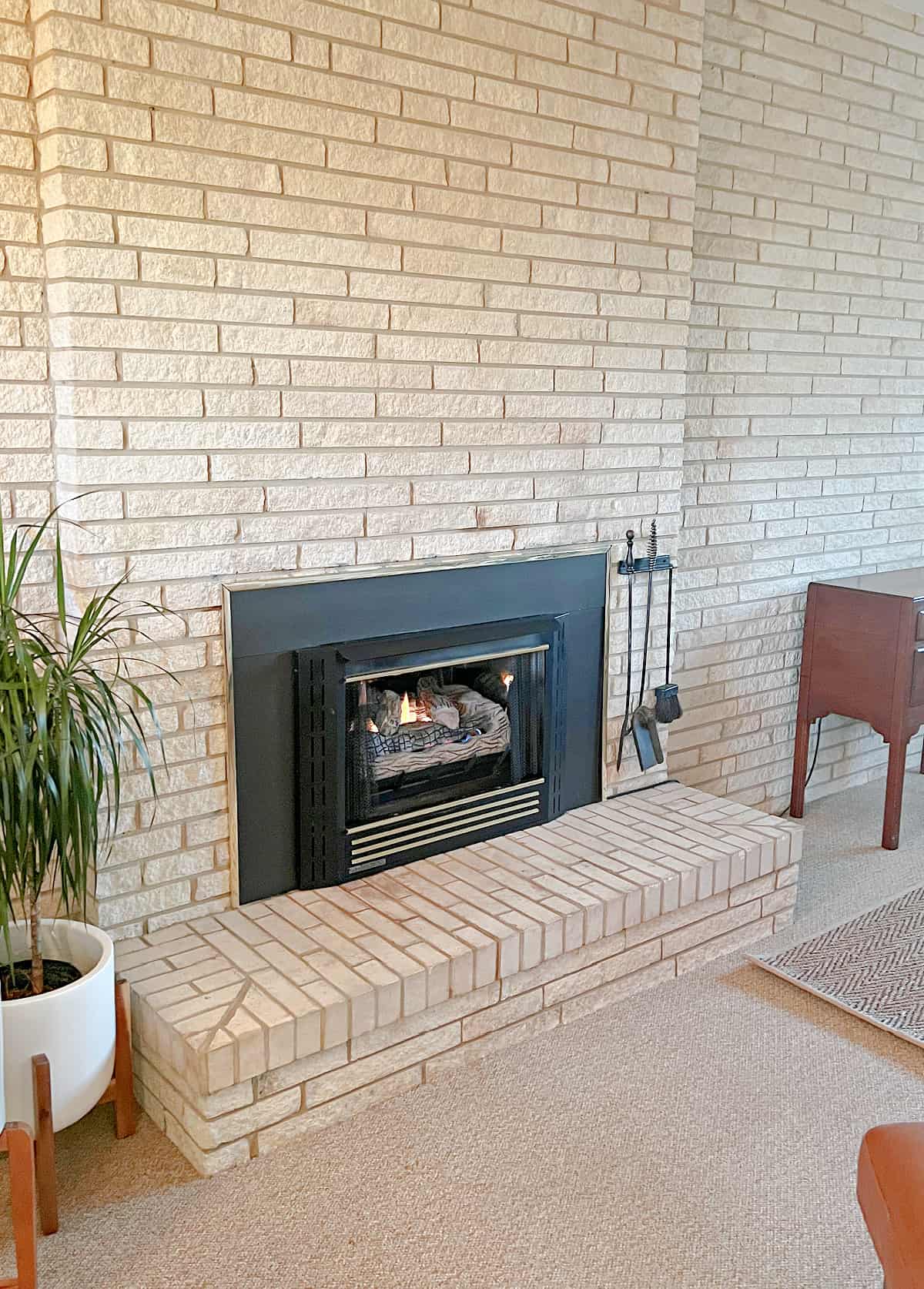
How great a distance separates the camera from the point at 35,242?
2053mm

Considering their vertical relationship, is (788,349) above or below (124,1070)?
above

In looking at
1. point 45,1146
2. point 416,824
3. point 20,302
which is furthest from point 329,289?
point 45,1146

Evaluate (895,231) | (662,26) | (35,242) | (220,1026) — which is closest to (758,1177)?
(220,1026)

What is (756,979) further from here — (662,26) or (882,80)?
(882,80)

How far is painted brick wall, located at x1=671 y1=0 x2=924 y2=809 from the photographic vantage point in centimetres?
322

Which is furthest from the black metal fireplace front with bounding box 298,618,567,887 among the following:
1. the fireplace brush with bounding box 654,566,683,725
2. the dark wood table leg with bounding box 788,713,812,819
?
the dark wood table leg with bounding box 788,713,812,819

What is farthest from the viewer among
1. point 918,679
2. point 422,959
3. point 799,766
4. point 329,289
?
point 799,766

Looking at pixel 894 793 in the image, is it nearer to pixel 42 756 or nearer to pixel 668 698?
pixel 668 698

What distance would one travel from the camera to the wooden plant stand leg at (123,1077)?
2.01m

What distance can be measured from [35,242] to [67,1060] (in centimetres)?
141

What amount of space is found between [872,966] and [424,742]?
3.91ft

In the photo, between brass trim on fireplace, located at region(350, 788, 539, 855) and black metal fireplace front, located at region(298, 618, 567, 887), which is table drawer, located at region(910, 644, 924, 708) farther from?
brass trim on fireplace, located at region(350, 788, 539, 855)

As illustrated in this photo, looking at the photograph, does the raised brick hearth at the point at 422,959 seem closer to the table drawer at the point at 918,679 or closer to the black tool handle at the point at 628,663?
the black tool handle at the point at 628,663

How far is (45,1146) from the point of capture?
1.80 m
